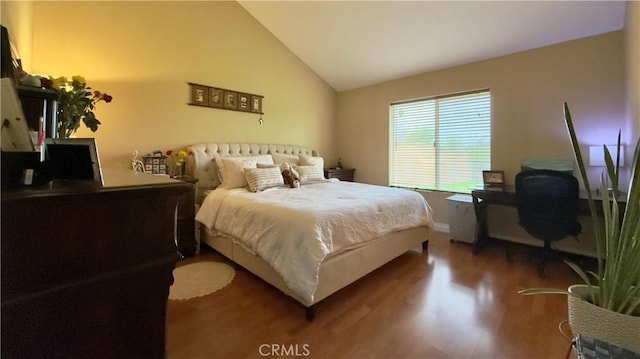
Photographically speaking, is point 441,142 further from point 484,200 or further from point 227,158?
point 227,158

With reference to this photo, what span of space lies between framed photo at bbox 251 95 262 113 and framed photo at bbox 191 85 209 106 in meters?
0.68

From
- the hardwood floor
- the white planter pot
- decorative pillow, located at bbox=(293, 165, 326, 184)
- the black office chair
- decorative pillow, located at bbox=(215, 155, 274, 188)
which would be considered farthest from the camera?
decorative pillow, located at bbox=(293, 165, 326, 184)

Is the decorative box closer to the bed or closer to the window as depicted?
the bed

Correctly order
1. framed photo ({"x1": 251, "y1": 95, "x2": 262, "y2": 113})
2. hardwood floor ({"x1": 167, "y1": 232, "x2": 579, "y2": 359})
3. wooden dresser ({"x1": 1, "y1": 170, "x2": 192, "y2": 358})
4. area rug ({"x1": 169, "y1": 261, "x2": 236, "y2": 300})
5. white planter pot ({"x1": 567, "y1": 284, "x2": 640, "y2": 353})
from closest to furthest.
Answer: wooden dresser ({"x1": 1, "y1": 170, "x2": 192, "y2": 358}), white planter pot ({"x1": 567, "y1": 284, "x2": 640, "y2": 353}), hardwood floor ({"x1": 167, "y1": 232, "x2": 579, "y2": 359}), area rug ({"x1": 169, "y1": 261, "x2": 236, "y2": 300}), framed photo ({"x1": 251, "y1": 95, "x2": 262, "y2": 113})

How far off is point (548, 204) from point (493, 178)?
848 millimetres

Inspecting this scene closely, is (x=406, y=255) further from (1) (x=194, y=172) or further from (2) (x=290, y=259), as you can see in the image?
(1) (x=194, y=172)

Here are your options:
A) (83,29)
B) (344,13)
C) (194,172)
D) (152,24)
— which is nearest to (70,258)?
(194,172)

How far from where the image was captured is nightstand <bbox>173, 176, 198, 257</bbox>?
2.85 m

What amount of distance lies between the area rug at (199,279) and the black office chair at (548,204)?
299 cm

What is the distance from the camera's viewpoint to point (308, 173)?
3.57 m

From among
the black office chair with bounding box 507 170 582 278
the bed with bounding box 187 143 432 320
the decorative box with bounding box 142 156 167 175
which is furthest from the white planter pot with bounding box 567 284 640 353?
the decorative box with bounding box 142 156 167 175

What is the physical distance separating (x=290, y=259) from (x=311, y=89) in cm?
377

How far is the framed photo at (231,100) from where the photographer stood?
3.65 m

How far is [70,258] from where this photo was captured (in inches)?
24.5
